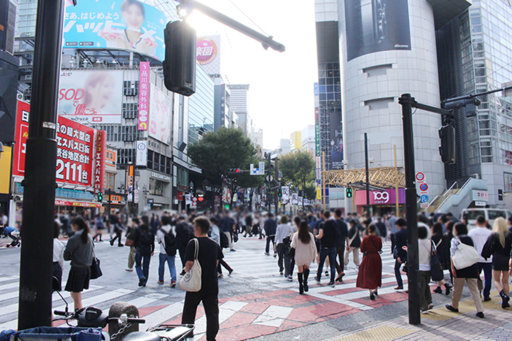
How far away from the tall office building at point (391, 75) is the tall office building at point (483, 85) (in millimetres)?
3125

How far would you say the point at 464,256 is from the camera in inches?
275

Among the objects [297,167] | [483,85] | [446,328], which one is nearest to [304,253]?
[446,328]

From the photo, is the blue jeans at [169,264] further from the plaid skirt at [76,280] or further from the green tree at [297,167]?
the green tree at [297,167]

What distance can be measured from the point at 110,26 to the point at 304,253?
2051 inches

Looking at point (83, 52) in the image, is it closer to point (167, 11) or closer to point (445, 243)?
point (167, 11)

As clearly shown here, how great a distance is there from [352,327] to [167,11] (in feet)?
210

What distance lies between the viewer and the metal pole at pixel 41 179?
301 cm

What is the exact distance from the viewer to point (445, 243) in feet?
30.0

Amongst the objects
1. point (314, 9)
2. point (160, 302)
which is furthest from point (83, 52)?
point (160, 302)

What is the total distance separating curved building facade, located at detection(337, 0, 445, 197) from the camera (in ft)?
132

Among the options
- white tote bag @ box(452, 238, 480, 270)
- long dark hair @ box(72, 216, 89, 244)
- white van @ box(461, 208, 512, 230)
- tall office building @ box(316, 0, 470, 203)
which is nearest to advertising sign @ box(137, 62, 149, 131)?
tall office building @ box(316, 0, 470, 203)

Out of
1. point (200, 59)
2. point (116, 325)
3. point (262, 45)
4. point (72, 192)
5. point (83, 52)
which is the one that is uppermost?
point (200, 59)

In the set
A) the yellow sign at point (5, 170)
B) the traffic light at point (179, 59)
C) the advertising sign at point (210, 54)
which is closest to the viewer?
the traffic light at point (179, 59)

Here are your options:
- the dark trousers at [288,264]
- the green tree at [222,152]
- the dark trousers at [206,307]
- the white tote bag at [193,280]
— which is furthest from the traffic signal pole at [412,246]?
the green tree at [222,152]
